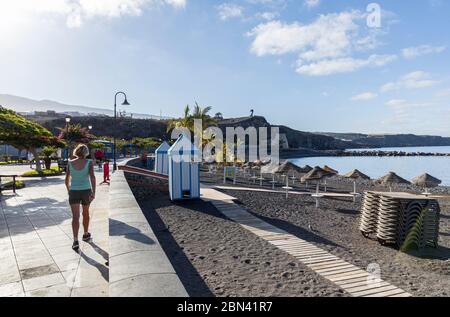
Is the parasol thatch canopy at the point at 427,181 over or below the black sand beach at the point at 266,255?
over

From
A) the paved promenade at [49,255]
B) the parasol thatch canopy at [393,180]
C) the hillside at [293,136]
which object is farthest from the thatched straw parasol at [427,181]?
the hillside at [293,136]

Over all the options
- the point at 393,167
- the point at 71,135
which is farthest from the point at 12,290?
the point at 393,167

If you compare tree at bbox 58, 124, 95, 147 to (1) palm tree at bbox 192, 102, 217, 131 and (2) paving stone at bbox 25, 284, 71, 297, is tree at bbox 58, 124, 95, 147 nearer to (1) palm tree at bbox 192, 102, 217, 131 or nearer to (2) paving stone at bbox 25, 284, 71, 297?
(1) palm tree at bbox 192, 102, 217, 131

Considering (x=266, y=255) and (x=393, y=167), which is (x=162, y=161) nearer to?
(x=266, y=255)

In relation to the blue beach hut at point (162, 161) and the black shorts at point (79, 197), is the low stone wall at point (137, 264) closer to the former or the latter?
the black shorts at point (79, 197)

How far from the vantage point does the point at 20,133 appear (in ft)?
48.9

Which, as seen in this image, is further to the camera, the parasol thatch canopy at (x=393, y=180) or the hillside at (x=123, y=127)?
the hillside at (x=123, y=127)

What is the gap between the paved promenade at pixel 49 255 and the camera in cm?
381

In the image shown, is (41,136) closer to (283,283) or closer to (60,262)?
(60,262)

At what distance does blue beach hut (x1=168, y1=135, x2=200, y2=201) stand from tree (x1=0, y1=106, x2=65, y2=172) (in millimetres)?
6963

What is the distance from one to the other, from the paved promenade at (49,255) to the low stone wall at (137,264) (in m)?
0.44

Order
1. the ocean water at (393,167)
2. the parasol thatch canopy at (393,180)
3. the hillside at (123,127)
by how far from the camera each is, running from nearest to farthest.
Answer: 1. the parasol thatch canopy at (393,180)
2. the ocean water at (393,167)
3. the hillside at (123,127)

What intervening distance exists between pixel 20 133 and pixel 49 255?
12.4 meters
